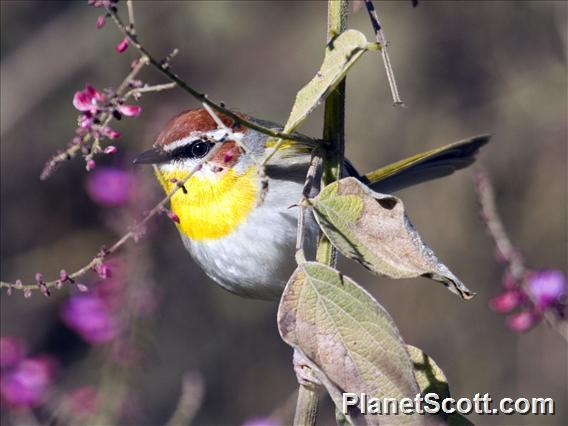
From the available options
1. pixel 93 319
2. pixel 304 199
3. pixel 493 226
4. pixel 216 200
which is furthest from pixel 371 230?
pixel 93 319

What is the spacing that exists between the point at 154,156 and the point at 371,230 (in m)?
1.25

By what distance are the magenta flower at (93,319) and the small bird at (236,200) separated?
37cm

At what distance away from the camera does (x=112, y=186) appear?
→ 2.69 m

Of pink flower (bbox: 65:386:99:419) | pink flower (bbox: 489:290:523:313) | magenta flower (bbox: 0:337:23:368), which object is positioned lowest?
pink flower (bbox: 65:386:99:419)

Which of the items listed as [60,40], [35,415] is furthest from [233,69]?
[35,415]

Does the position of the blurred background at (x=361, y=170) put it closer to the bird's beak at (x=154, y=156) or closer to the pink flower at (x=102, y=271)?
the bird's beak at (x=154, y=156)

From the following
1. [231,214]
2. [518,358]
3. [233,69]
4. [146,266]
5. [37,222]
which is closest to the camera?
[146,266]

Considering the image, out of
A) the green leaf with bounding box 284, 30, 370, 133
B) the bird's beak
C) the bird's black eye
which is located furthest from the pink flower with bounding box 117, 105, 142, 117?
the bird's black eye

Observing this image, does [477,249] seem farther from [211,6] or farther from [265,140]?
[265,140]

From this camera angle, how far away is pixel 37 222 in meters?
5.56

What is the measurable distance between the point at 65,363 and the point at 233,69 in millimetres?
2282

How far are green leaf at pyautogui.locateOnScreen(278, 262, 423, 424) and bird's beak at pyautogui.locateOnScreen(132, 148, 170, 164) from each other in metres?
1.18

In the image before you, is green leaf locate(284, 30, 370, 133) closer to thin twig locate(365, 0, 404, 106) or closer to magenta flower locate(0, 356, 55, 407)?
thin twig locate(365, 0, 404, 106)

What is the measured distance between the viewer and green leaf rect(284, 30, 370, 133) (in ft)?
4.12
